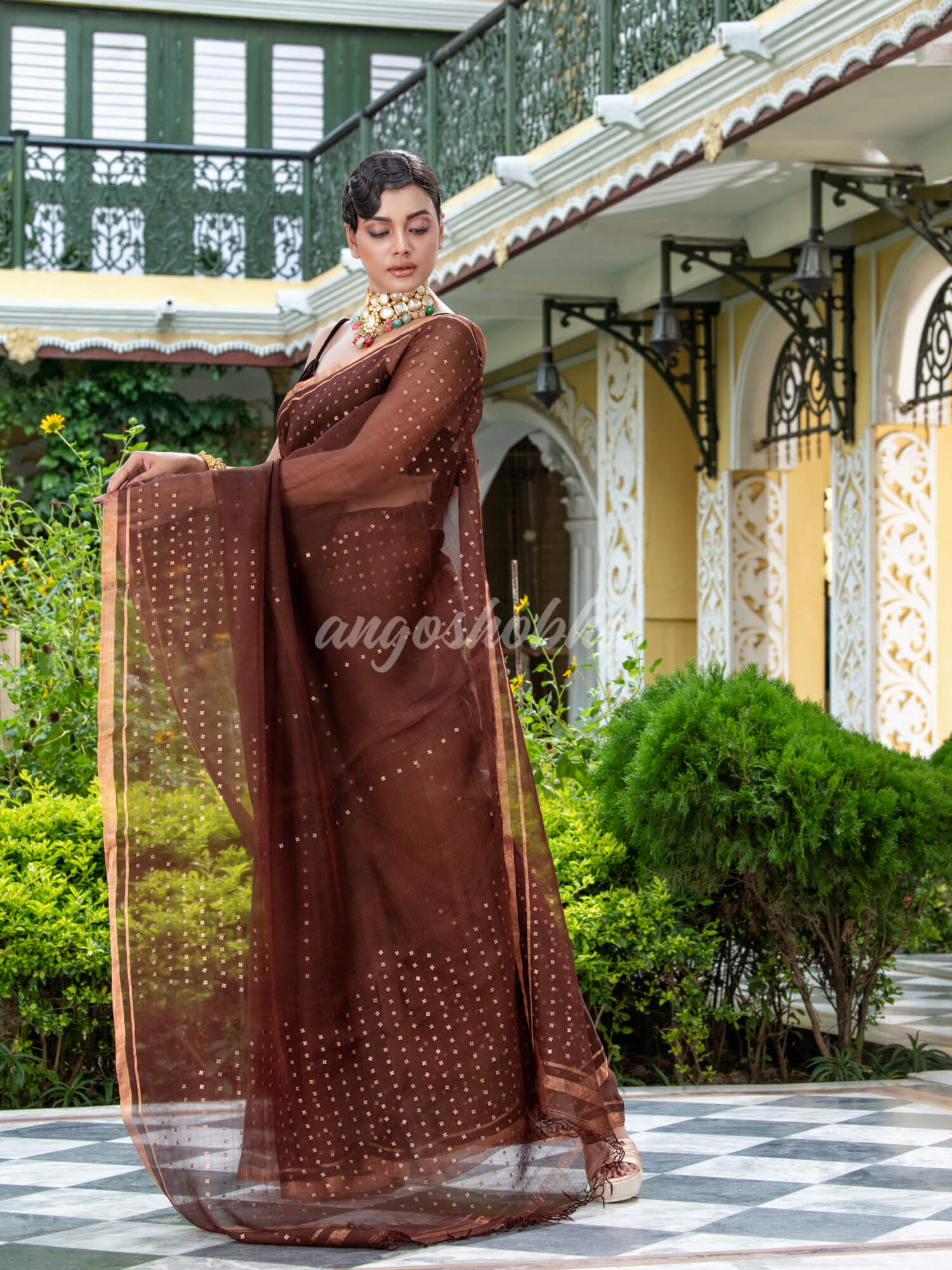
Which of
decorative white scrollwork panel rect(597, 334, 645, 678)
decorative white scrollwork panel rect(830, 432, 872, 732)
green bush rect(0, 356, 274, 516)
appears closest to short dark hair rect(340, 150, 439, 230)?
decorative white scrollwork panel rect(830, 432, 872, 732)

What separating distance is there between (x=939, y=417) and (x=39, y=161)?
21.1ft

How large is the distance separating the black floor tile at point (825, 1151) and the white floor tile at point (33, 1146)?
123cm

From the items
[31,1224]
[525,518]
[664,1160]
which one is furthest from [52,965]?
[525,518]

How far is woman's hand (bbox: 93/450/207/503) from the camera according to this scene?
246cm

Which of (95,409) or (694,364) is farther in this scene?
(95,409)

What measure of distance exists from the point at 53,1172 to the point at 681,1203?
111 centimetres

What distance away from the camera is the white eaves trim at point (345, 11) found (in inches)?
462

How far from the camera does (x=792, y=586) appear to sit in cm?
855

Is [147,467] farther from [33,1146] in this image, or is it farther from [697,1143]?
[697,1143]

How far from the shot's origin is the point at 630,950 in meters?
3.73

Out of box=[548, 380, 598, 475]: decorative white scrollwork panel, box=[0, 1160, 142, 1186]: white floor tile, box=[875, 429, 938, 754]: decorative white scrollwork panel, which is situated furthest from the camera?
box=[548, 380, 598, 475]: decorative white scrollwork panel

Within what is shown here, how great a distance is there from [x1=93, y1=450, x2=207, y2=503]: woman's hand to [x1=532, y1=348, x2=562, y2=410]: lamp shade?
620 centimetres

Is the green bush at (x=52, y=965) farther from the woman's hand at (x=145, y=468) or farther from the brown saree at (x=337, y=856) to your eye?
the woman's hand at (x=145, y=468)

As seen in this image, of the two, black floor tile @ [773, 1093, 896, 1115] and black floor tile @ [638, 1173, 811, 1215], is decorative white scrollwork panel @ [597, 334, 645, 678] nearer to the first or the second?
black floor tile @ [773, 1093, 896, 1115]
